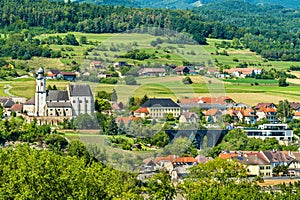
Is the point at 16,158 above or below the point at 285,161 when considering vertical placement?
above

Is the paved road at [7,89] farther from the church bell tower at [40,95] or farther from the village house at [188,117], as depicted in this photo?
the village house at [188,117]

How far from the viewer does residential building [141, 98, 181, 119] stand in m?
34.7

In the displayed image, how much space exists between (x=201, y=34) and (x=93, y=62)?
24.5m

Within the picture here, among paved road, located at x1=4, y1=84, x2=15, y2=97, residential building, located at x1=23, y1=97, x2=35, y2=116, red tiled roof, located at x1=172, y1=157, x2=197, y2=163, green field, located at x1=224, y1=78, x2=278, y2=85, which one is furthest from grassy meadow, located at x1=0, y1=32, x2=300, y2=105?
residential building, located at x1=23, y1=97, x2=35, y2=116

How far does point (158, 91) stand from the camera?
33.1 m

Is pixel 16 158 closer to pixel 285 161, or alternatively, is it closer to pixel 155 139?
pixel 155 139

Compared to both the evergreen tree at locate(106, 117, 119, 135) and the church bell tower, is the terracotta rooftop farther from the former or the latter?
the church bell tower

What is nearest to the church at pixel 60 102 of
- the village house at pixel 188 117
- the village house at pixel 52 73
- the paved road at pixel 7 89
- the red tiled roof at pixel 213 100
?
the village house at pixel 188 117

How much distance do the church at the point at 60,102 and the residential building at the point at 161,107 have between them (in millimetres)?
2161

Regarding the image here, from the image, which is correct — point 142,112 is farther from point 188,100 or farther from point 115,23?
point 115,23

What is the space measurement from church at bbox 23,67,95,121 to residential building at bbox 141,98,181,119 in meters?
2.16

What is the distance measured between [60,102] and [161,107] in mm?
4302

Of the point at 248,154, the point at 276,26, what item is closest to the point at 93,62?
the point at 248,154

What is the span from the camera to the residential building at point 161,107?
34719 mm
